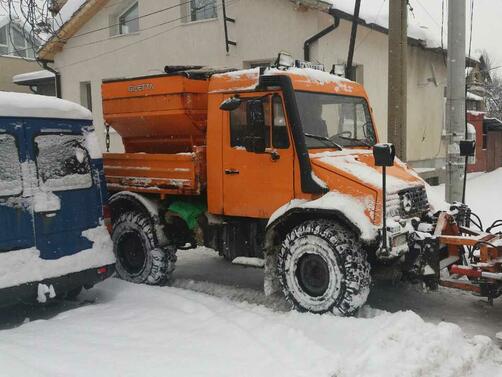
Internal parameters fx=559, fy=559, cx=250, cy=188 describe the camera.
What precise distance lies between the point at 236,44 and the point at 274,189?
338 inches

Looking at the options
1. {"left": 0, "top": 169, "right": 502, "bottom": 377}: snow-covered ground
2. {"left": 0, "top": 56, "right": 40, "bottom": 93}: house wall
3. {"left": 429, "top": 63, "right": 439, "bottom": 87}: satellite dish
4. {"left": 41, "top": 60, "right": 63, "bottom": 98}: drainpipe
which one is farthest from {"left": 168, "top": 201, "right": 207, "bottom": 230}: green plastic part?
{"left": 0, "top": 56, "right": 40, "bottom": 93}: house wall

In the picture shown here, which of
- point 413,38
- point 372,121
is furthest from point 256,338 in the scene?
point 413,38

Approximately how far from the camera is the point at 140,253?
7297 millimetres

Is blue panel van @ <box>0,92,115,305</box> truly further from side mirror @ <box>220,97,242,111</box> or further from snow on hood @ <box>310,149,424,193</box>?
snow on hood @ <box>310,149,424,193</box>

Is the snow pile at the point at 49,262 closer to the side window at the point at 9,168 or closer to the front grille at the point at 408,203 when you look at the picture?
the side window at the point at 9,168

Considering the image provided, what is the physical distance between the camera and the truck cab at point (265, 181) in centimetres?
548

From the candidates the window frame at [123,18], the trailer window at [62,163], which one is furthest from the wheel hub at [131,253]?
the window frame at [123,18]

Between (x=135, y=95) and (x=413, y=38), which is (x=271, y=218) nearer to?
(x=135, y=95)

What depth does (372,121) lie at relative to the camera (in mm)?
6906

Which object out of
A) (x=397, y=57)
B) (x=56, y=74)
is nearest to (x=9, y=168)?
(x=397, y=57)

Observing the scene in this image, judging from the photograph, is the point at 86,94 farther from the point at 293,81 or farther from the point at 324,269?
the point at 324,269

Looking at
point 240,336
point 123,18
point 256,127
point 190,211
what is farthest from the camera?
point 123,18

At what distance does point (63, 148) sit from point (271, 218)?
7.59ft

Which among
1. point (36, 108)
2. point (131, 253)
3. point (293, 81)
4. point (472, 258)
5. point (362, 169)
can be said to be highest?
point (293, 81)
